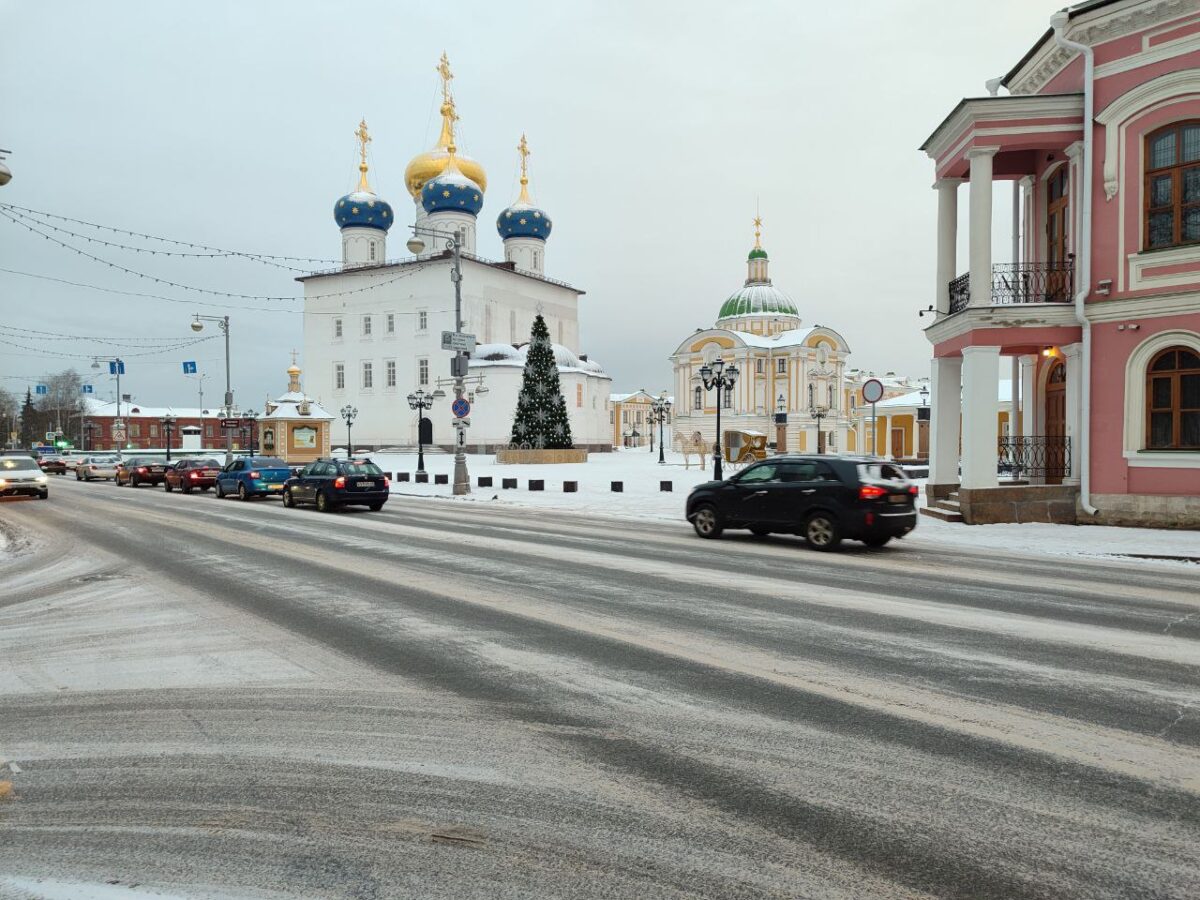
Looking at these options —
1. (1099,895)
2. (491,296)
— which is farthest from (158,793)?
(491,296)

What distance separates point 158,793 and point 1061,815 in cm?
420

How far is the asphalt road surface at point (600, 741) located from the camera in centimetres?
316

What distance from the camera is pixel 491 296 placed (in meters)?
72.4

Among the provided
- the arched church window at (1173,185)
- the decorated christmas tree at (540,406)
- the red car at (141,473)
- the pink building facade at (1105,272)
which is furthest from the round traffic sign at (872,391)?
the decorated christmas tree at (540,406)

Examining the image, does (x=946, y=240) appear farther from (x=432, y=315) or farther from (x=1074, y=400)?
(x=432, y=315)

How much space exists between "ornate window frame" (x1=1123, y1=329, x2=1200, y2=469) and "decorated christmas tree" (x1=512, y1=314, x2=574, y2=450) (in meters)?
37.1

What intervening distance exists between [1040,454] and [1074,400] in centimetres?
226

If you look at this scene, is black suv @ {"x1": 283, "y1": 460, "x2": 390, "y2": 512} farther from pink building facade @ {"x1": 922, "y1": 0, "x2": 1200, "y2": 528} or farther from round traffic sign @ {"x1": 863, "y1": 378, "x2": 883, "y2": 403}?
pink building facade @ {"x1": 922, "y1": 0, "x2": 1200, "y2": 528}

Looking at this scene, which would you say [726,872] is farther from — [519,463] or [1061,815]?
[519,463]

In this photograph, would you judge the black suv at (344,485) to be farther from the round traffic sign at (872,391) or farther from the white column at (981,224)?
the white column at (981,224)

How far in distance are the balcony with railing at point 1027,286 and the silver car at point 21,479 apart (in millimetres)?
27831

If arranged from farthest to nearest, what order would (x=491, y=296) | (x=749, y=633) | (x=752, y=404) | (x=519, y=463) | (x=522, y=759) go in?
(x=752, y=404) < (x=491, y=296) < (x=519, y=463) < (x=749, y=633) < (x=522, y=759)

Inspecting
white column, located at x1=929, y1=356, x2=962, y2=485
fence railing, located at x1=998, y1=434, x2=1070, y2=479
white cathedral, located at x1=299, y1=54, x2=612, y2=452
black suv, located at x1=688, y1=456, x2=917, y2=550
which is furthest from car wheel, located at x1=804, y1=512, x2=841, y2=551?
white cathedral, located at x1=299, y1=54, x2=612, y2=452

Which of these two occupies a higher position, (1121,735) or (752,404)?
(752,404)
